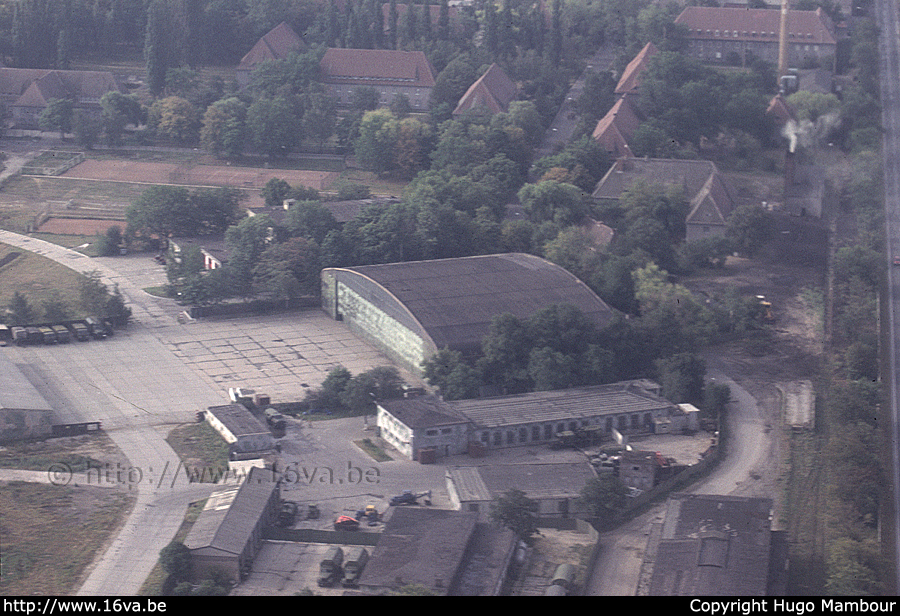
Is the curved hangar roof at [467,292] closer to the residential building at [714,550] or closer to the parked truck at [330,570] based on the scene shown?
the residential building at [714,550]

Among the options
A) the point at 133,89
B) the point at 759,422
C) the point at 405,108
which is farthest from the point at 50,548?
the point at 133,89

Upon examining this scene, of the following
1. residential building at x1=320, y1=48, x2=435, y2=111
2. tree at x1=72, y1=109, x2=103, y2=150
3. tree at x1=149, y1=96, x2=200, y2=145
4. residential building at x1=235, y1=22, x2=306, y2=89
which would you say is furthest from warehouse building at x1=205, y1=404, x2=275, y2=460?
residential building at x1=235, y1=22, x2=306, y2=89

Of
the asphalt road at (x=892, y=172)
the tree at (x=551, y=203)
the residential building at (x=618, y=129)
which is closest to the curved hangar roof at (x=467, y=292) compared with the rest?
the tree at (x=551, y=203)

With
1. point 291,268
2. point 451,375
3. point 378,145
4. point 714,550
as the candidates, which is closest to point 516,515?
point 714,550

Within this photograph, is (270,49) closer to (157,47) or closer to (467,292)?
(157,47)

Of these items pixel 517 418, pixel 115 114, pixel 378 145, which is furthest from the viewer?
pixel 115 114

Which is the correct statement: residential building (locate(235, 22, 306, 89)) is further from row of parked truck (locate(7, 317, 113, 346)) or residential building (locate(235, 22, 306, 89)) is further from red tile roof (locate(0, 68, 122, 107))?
row of parked truck (locate(7, 317, 113, 346))
